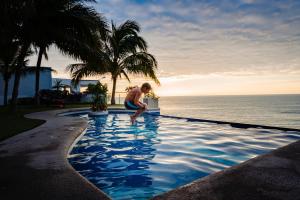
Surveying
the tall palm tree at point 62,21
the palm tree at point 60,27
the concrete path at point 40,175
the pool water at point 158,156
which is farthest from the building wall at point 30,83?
the concrete path at point 40,175

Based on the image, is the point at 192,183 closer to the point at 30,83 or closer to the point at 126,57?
the point at 126,57

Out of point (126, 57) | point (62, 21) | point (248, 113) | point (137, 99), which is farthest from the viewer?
point (248, 113)

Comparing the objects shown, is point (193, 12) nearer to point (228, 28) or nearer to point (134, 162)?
point (228, 28)

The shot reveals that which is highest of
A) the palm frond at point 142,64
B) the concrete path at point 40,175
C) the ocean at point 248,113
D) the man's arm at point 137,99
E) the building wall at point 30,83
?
the palm frond at point 142,64

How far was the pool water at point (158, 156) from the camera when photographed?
402cm

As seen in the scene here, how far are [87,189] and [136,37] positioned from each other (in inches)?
820

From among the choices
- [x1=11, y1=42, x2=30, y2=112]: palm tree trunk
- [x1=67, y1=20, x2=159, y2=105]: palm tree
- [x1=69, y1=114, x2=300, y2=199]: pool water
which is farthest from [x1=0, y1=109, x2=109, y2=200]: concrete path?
[x1=67, y1=20, x2=159, y2=105]: palm tree

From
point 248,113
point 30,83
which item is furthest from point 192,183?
point 248,113

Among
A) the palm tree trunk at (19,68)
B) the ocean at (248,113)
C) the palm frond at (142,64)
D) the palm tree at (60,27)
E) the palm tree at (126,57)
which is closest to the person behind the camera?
the palm tree at (60,27)

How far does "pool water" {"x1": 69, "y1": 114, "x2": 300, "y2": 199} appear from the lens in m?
4.02

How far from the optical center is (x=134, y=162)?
533cm

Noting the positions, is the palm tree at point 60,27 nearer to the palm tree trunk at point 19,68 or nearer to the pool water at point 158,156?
the palm tree trunk at point 19,68

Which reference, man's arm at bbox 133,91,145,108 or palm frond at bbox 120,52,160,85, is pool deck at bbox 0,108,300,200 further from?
palm frond at bbox 120,52,160,85

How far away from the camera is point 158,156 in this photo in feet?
18.9
